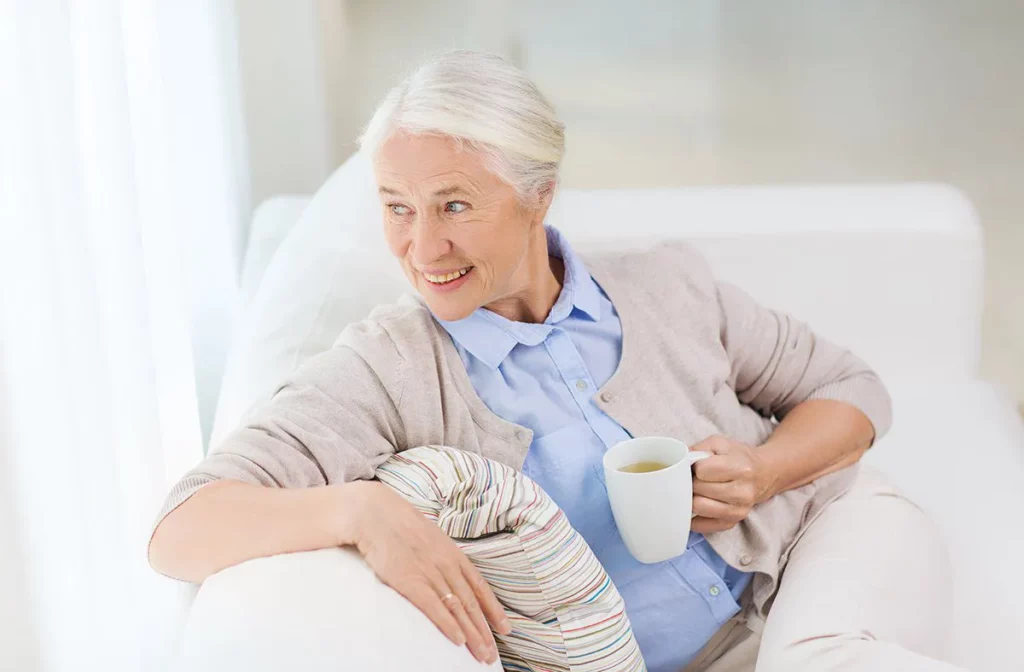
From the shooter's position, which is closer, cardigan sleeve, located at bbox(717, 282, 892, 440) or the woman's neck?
the woman's neck

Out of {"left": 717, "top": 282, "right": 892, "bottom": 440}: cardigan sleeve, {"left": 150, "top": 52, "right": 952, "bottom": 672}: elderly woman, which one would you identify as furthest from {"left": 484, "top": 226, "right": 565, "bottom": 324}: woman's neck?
{"left": 717, "top": 282, "right": 892, "bottom": 440}: cardigan sleeve

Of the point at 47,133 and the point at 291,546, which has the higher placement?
the point at 47,133

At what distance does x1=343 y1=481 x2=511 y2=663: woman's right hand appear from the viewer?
4.00 feet

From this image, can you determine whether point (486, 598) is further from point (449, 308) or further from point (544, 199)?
point (544, 199)

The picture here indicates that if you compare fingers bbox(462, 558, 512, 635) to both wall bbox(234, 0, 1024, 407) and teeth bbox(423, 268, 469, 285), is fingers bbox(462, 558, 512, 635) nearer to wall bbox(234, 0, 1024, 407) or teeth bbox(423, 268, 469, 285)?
teeth bbox(423, 268, 469, 285)

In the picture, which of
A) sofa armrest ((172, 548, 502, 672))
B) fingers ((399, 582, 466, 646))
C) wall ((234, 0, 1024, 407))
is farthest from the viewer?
wall ((234, 0, 1024, 407))

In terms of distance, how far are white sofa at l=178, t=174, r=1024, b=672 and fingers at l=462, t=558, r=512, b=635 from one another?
0.59 metres

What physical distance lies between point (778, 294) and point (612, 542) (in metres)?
0.82

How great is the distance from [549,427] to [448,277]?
24 centimetres

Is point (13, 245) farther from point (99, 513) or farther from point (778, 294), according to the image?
point (778, 294)

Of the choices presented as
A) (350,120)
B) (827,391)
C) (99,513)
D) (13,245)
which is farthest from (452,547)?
(350,120)

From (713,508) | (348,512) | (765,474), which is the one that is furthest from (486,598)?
(765,474)

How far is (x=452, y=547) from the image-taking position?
1.27 m

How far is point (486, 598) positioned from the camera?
4.18 feet
